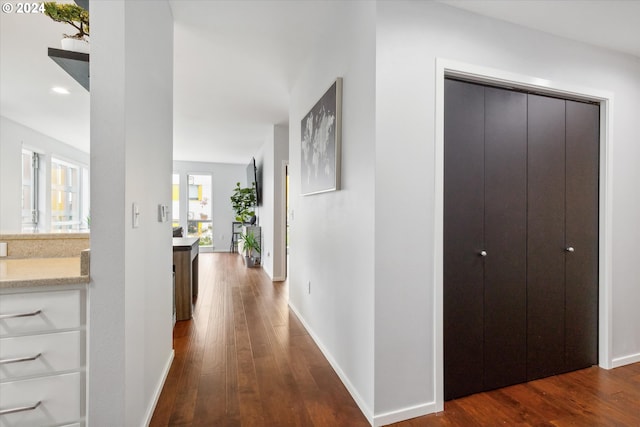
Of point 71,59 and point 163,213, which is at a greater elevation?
point 71,59

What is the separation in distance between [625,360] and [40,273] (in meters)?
3.89

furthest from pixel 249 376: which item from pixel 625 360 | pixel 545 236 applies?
pixel 625 360

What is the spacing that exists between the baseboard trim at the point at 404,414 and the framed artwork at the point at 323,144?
4.60 feet

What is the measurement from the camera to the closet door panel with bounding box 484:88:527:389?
200cm

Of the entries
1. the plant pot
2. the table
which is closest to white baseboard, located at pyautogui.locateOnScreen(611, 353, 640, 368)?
the table

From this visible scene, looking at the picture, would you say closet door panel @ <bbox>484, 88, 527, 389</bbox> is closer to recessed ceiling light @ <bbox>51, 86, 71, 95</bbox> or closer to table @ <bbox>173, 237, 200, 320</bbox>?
table @ <bbox>173, 237, 200, 320</bbox>

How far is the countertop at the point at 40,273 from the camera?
122 centimetres

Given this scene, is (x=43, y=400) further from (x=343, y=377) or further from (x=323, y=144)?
(x=323, y=144)

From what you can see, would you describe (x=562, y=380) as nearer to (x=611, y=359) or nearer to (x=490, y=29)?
(x=611, y=359)

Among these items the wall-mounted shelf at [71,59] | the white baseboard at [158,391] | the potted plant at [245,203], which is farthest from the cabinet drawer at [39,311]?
the potted plant at [245,203]

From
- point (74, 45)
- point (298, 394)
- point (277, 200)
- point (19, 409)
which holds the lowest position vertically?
point (298, 394)

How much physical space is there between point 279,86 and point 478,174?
2465 millimetres

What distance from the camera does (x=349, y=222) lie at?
2.04 metres

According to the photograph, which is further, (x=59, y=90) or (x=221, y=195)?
(x=221, y=195)
